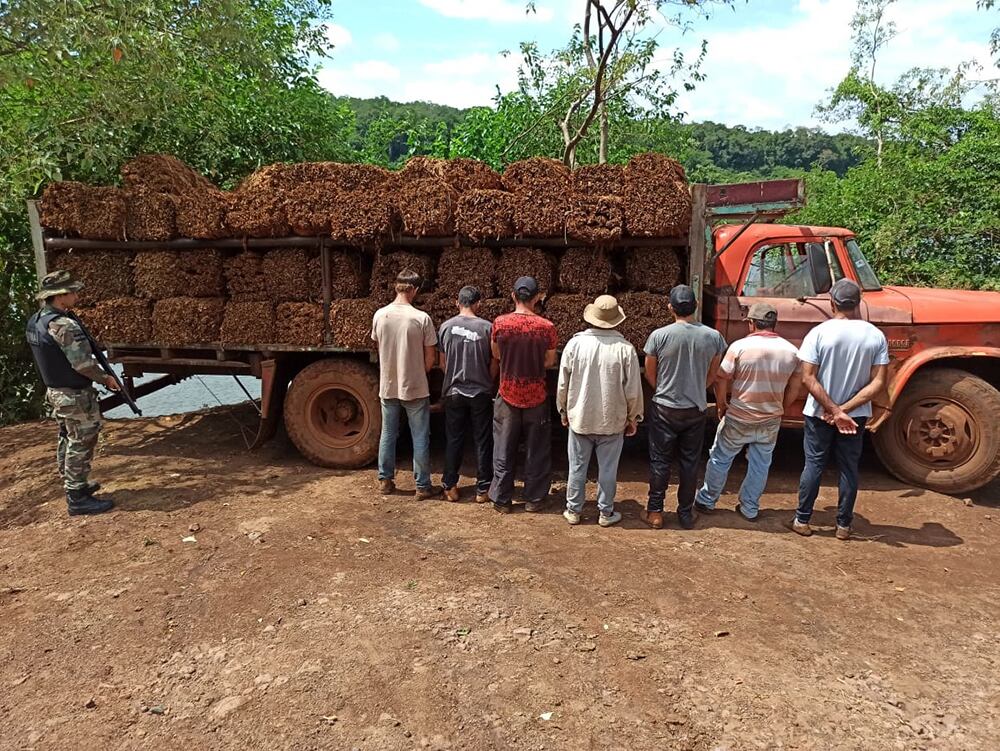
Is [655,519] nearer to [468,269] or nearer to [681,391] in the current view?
[681,391]

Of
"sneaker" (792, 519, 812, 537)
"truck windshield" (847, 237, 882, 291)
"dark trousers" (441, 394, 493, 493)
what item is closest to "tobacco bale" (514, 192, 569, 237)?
"dark trousers" (441, 394, 493, 493)

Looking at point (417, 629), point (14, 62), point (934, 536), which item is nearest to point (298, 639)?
point (417, 629)

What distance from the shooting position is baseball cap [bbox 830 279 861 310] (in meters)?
4.54

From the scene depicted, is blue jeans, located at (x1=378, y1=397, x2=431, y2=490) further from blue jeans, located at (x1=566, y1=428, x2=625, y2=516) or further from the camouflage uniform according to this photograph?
the camouflage uniform

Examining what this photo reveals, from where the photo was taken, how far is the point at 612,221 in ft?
17.5

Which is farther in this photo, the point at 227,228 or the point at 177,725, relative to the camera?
the point at 227,228

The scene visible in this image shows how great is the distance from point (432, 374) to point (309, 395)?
122 cm

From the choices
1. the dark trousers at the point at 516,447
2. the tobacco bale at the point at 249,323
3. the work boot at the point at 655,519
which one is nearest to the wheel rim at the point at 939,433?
the work boot at the point at 655,519

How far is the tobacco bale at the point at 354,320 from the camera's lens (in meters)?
5.91

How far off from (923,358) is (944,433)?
68cm

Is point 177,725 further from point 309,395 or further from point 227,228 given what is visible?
point 227,228

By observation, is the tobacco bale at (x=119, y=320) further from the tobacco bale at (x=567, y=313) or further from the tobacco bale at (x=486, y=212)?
the tobacco bale at (x=567, y=313)

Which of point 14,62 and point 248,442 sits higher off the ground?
point 14,62

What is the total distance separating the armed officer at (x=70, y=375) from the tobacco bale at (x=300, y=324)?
1.48 metres
